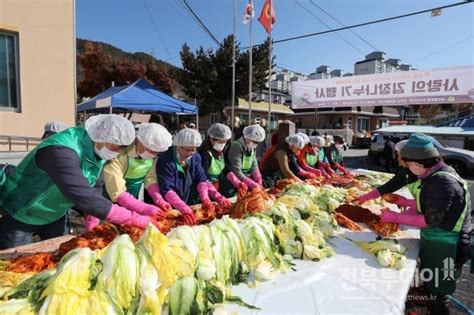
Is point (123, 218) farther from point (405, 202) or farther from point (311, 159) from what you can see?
point (311, 159)

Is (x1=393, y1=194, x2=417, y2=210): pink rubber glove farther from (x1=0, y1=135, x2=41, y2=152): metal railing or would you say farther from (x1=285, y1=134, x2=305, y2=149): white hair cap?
(x1=0, y1=135, x2=41, y2=152): metal railing

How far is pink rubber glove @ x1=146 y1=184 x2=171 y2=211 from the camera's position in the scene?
2.69 metres

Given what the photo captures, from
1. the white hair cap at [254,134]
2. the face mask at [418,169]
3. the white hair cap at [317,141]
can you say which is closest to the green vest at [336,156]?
the white hair cap at [317,141]

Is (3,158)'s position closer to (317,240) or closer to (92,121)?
(92,121)

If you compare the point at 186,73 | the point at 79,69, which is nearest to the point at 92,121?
the point at 186,73

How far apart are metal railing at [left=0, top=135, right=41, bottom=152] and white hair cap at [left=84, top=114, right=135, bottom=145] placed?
458cm

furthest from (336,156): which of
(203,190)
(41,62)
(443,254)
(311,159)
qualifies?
(41,62)

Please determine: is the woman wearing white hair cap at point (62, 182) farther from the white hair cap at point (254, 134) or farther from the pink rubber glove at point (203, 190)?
the white hair cap at point (254, 134)

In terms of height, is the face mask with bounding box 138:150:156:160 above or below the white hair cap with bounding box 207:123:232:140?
below

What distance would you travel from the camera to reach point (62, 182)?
5.95ft

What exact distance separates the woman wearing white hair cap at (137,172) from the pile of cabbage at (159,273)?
32.0 inches

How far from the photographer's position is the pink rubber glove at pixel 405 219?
2362 mm

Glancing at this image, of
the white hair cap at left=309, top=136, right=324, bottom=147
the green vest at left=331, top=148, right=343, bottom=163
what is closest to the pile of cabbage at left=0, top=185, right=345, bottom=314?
the white hair cap at left=309, top=136, right=324, bottom=147

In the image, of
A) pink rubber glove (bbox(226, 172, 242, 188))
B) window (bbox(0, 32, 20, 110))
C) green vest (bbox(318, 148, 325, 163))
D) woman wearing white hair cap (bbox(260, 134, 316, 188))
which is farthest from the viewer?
green vest (bbox(318, 148, 325, 163))
